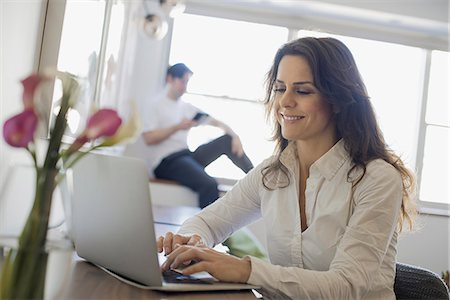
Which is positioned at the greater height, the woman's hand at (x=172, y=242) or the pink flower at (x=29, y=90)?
the pink flower at (x=29, y=90)

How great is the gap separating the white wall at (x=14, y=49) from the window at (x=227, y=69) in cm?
379

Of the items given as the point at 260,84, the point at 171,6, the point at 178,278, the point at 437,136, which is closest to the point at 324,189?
the point at 178,278

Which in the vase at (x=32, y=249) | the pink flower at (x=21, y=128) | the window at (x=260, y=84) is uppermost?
the window at (x=260, y=84)

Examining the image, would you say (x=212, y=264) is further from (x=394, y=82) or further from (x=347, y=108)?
(x=394, y=82)

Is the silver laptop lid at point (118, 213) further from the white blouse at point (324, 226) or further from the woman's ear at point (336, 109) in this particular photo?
the woman's ear at point (336, 109)

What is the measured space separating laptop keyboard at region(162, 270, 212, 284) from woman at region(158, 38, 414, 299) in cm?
18

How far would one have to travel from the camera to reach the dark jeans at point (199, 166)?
14.9 feet

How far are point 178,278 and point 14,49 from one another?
58 centimetres

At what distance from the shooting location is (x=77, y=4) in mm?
1842

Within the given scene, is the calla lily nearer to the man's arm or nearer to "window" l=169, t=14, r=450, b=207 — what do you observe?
the man's arm

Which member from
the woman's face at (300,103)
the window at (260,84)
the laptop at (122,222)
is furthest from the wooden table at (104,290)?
the window at (260,84)

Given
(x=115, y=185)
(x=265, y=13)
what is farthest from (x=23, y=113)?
(x=265, y=13)

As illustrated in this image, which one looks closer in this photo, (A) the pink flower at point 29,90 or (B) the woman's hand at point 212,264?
(A) the pink flower at point 29,90

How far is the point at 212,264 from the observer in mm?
1087
